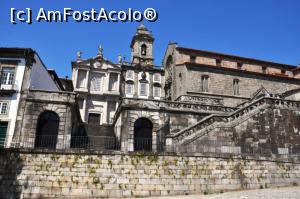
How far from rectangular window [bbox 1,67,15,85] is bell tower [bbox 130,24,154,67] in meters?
22.5

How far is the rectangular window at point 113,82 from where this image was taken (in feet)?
126

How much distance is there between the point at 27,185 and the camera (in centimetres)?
1362

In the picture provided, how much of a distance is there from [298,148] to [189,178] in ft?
29.8

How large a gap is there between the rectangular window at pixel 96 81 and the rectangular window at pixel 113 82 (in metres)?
1.34

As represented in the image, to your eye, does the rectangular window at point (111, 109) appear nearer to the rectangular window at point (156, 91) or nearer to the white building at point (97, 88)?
the white building at point (97, 88)

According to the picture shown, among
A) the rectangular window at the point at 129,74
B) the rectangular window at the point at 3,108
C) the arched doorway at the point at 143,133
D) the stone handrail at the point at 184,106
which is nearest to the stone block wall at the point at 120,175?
the arched doorway at the point at 143,133

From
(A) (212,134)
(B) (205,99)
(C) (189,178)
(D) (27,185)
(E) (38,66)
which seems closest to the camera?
(D) (27,185)

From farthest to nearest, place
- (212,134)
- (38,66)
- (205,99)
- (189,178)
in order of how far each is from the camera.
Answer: (205,99)
(38,66)
(212,134)
(189,178)

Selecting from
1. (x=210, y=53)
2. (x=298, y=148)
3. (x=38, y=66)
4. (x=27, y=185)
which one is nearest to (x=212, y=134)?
(x=298, y=148)

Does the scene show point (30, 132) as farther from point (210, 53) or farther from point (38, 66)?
point (210, 53)

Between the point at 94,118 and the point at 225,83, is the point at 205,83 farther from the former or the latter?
the point at 94,118

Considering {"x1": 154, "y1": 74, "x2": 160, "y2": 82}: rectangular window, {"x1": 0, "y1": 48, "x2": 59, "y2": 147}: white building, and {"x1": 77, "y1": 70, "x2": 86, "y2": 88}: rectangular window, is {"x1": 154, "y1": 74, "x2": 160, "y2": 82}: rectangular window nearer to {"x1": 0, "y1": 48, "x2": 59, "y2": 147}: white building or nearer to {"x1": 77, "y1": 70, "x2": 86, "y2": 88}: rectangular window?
{"x1": 77, "y1": 70, "x2": 86, "y2": 88}: rectangular window

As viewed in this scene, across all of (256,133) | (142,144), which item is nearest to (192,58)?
(142,144)

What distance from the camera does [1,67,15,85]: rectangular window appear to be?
830 inches
